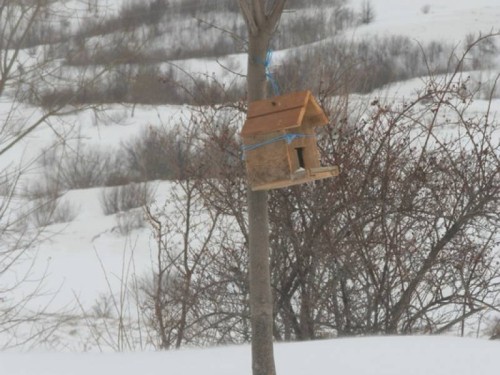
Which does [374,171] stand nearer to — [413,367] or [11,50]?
[413,367]

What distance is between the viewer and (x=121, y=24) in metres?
5.64

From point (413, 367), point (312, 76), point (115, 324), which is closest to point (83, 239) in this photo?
point (115, 324)

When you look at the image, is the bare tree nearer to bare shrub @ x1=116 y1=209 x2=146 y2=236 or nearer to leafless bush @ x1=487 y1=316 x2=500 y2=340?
bare shrub @ x1=116 y1=209 x2=146 y2=236

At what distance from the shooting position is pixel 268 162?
6.19ft

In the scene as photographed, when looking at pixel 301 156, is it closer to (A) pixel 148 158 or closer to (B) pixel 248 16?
(B) pixel 248 16

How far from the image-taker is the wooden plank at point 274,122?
1.80 m

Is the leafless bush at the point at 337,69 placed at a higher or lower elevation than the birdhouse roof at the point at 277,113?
higher

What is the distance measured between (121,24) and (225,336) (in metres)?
3.38

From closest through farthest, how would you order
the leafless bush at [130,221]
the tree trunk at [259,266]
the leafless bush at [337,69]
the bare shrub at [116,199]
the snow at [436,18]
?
the tree trunk at [259,266] < the leafless bush at [337,69] < the leafless bush at [130,221] < the bare shrub at [116,199] < the snow at [436,18]

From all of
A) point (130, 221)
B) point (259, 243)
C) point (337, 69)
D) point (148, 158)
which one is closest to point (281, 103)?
point (259, 243)

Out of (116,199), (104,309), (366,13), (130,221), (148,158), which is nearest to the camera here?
(104,309)

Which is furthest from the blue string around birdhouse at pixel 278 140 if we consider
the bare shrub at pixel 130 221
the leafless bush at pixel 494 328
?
the bare shrub at pixel 130 221

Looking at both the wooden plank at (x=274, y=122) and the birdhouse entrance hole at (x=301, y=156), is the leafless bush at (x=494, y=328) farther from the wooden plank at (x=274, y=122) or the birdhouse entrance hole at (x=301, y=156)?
the wooden plank at (x=274, y=122)

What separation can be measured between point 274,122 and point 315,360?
1220mm
